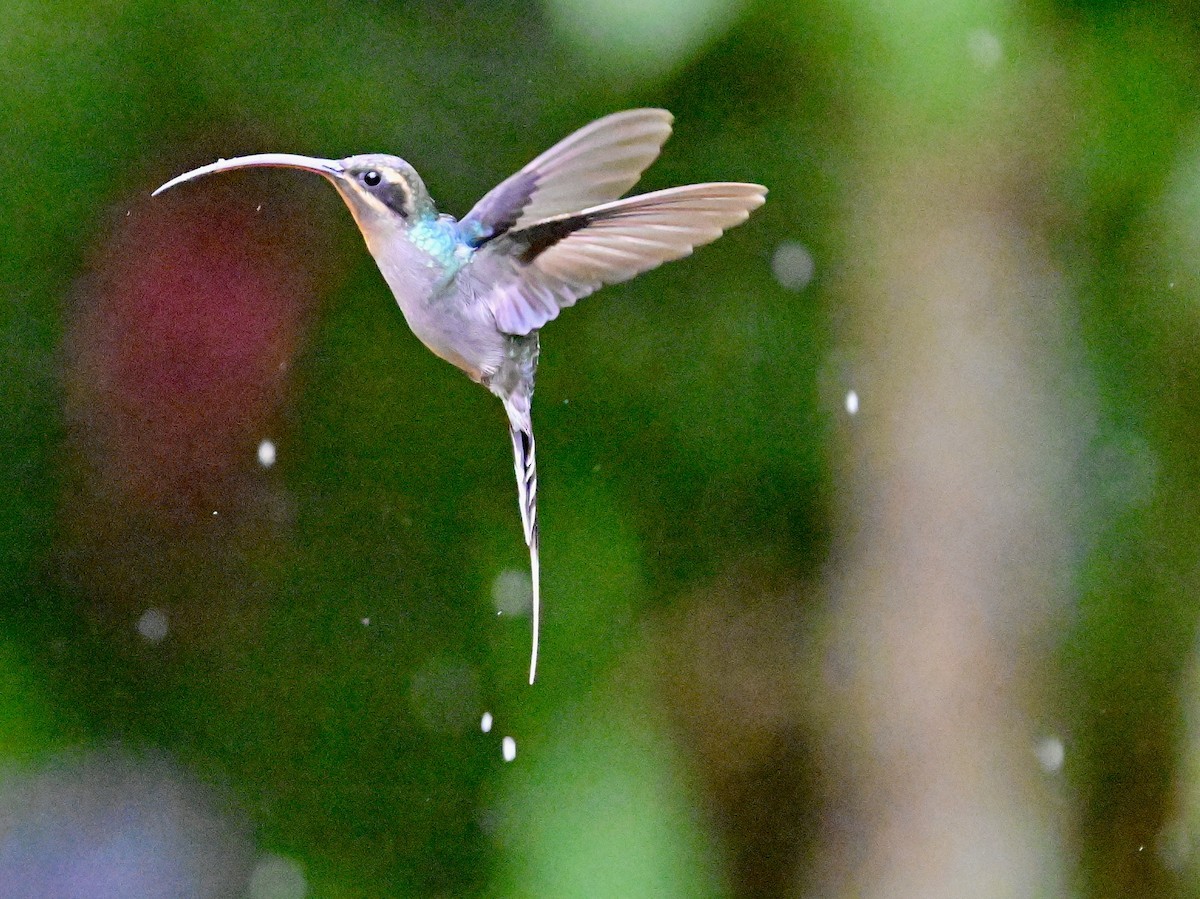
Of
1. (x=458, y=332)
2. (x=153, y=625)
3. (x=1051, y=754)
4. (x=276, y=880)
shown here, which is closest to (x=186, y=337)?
(x=153, y=625)

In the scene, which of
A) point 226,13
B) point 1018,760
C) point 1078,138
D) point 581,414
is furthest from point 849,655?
point 226,13

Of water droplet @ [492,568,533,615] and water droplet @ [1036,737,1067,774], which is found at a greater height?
water droplet @ [492,568,533,615]

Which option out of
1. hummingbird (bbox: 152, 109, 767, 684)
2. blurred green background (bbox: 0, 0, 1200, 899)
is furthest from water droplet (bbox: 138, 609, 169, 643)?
hummingbird (bbox: 152, 109, 767, 684)

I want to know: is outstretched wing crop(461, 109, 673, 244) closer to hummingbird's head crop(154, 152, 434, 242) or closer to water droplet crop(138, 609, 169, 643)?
hummingbird's head crop(154, 152, 434, 242)

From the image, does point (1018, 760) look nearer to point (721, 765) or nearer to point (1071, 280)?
point (721, 765)

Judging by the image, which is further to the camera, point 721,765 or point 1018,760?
point 721,765
